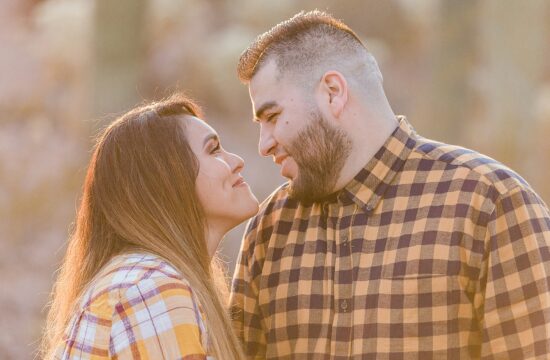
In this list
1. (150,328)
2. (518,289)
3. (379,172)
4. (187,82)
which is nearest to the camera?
(150,328)

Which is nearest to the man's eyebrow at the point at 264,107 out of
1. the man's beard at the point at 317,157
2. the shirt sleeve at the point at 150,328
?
the man's beard at the point at 317,157

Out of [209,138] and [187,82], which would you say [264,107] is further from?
[187,82]

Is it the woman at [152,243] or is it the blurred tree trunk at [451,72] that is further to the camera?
the blurred tree trunk at [451,72]

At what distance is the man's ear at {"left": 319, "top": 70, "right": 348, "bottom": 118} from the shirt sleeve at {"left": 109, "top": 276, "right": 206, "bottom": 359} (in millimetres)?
737

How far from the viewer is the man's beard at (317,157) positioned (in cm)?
259

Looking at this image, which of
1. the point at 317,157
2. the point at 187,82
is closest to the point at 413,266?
the point at 317,157

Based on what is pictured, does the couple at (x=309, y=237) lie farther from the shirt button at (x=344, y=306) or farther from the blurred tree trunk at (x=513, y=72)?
the blurred tree trunk at (x=513, y=72)

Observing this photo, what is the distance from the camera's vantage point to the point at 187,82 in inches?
397

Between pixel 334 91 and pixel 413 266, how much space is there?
538 millimetres

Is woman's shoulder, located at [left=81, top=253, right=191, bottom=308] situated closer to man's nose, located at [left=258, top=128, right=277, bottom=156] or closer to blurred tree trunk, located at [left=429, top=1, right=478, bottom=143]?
man's nose, located at [left=258, top=128, right=277, bottom=156]

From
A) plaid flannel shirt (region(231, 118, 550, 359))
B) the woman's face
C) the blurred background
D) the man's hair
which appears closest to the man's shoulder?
plaid flannel shirt (region(231, 118, 550, 359))

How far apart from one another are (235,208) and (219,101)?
24.5ft

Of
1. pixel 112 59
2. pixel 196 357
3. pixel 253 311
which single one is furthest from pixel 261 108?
pixel 112 59

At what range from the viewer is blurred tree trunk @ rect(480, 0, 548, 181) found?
21.0ft
